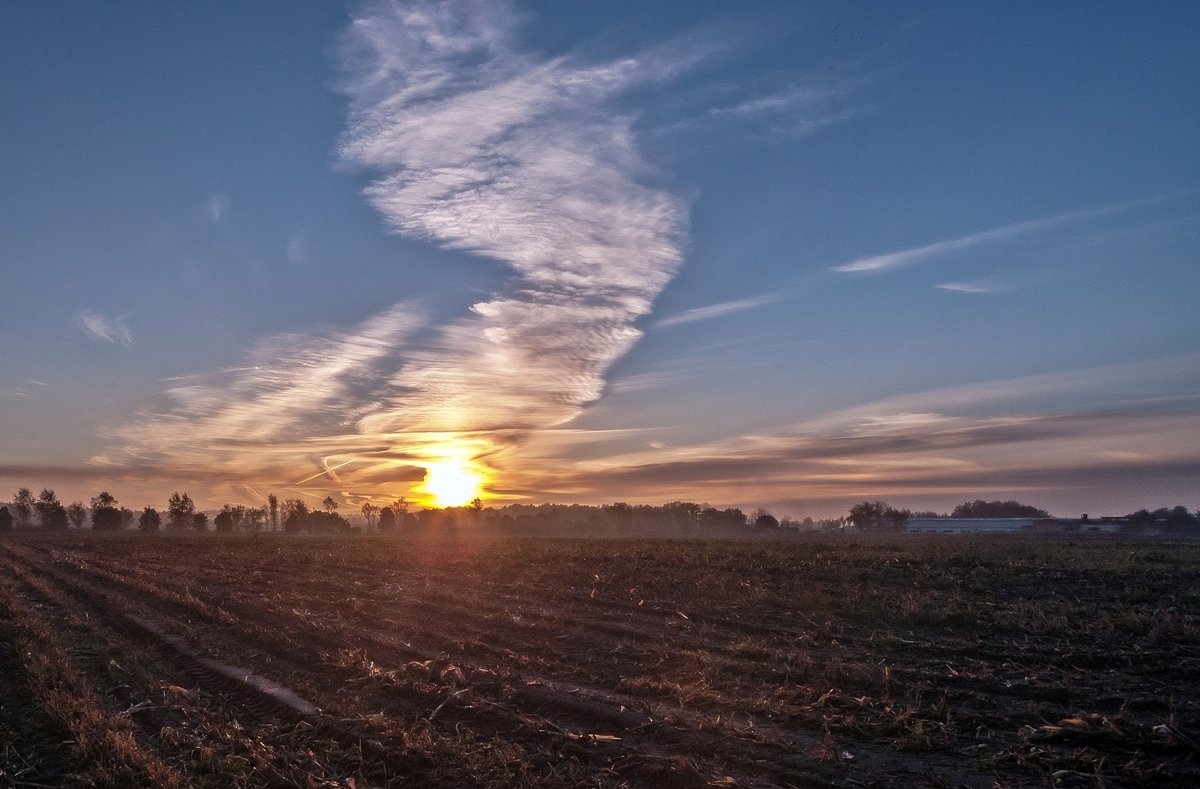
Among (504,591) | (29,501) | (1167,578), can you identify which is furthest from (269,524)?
(1167,578)

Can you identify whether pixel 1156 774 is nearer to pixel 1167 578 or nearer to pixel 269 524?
pixel 1167 578

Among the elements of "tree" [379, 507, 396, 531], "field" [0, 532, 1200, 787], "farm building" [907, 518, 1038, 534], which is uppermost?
"field" [0, 532, 1200, 787]

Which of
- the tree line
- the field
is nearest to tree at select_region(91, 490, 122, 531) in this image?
the tree line

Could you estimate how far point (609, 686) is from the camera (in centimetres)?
1146

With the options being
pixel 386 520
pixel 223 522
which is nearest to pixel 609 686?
pixel 386 520

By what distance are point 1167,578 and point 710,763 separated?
1033 inches

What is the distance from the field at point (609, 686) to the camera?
308 inches

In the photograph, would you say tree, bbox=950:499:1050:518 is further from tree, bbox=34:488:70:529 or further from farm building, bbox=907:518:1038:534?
tree, bbox=34:488:70:529

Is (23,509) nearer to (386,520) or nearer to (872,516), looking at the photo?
(386,520)

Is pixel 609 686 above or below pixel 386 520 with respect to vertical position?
above

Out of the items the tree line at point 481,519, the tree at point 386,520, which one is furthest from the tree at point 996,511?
the tree at point 386,520

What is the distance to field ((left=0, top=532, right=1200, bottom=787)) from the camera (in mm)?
7820

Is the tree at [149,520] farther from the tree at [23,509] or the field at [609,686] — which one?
the field at [609,686]

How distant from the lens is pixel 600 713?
383 inches
